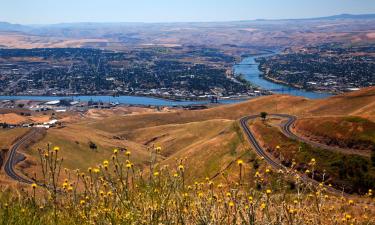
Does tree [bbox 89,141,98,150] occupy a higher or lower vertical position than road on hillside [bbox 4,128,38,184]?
lower

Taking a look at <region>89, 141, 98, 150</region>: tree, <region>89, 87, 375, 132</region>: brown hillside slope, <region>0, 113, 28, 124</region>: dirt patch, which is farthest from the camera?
<region>0, 113, 28, 124</region>: dirt patch

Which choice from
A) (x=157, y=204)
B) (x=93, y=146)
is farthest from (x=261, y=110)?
(x=157, y=204)

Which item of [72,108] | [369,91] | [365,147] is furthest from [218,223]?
[72,108]

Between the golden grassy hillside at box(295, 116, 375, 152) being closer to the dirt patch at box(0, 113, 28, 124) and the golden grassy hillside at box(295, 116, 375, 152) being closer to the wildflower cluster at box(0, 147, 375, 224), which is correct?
the wildflower cluster at box(0, 147, 375, 224)

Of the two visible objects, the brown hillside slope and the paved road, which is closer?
the paved road

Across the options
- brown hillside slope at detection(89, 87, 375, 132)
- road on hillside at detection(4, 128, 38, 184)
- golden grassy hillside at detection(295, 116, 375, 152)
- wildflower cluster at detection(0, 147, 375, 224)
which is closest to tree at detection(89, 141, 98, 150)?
road on hillside at detection(4, 128, 38, 184)

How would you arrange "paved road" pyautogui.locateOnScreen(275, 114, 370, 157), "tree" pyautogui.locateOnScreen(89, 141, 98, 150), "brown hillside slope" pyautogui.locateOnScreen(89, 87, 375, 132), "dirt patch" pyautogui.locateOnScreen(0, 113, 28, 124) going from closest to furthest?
"paved road" pyautogui.locateOnScreen(275, 114, 370, 157) → "tree" pyautogui.locateOnScreen(89, 141, 98, 150) → "brown hillside slope" pyautogui.locateOnScreen(89, 87, 375, 132) → "dirt patch" pyautogui.locateOnScreen(0, 113, 28, 124)

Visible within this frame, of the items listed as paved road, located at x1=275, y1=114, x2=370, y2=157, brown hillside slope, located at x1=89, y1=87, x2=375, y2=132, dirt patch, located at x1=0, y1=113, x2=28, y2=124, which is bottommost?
dirt patch, located at x1=0, y1=113, x2=28, y2=124

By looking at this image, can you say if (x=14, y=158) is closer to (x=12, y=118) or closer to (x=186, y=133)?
(x=186, y=133)
